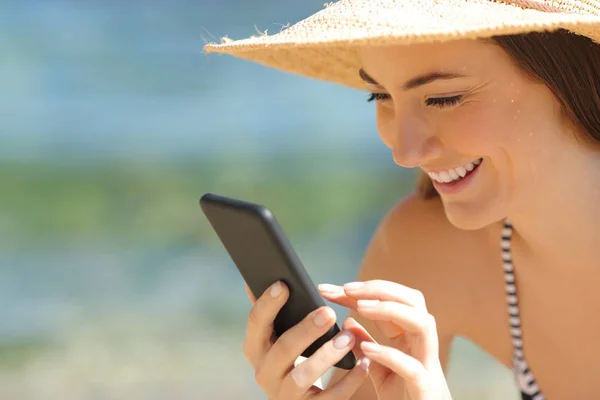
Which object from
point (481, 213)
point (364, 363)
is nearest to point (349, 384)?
point (364, 363)

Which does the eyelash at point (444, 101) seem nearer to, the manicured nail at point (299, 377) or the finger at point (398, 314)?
the finger at point (398, 314)

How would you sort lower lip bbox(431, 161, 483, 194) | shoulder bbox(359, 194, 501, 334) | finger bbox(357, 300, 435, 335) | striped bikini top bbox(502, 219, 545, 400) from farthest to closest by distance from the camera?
1. shoulder bbox(359, 194, 501, 334)
2. striped bikini top bbox(502, 219, 545, 400)
3. lower lip bbox(431, 161, 483, 194)
4. finger bbox(357, 300, 435, 335)

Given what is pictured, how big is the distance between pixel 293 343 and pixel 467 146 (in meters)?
0.56

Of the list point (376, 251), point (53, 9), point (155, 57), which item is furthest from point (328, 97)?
point (376, 251)

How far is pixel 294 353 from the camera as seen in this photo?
1490 mm

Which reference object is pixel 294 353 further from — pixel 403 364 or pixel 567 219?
pixel 567 219

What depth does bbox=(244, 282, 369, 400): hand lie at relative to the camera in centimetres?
145

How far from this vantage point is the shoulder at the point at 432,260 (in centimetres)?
230

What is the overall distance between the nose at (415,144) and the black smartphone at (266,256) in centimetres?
34

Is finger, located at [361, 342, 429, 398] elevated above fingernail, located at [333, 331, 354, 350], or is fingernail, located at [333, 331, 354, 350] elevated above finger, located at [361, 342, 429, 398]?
fingernail, located at [333, 331, 354, 350]

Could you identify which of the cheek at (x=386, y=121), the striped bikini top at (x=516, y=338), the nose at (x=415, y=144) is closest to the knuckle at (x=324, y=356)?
the nose at (x=415, y=144)

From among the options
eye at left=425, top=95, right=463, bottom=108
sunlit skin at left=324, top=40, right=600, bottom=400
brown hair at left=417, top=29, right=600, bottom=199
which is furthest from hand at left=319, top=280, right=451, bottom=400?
brown hair at left=417, top=29, right=600, bottom=199

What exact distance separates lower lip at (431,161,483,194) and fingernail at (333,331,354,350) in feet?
1.51

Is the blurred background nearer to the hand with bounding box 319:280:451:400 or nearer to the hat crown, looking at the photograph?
the hand with bounding box 319:280:451:400
